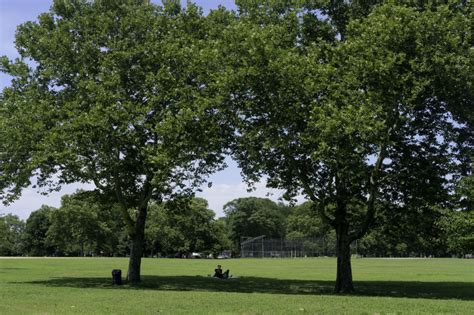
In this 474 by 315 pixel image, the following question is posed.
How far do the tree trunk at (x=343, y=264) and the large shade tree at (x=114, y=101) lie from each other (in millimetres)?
8540

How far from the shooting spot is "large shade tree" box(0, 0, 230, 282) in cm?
2862

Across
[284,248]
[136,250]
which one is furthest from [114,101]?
[284,248]

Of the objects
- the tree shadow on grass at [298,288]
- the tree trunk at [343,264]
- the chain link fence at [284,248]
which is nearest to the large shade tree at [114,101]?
the tree shadow on grass at [298,288]

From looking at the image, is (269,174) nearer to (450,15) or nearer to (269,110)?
(269,110)

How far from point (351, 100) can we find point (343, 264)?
966cm

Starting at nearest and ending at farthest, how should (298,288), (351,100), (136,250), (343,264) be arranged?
(351,100) → (343,264) → (298,288) → (136,250)

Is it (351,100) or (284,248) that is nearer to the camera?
Result: (351,100)

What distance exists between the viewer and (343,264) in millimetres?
29578

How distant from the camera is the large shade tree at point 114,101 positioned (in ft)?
93.9

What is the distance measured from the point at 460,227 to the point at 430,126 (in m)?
7.91

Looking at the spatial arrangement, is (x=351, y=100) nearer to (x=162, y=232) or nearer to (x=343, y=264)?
(x=343, y=264)

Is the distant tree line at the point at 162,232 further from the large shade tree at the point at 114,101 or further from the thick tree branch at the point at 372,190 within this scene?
the thick tree branch at the point at 372,190

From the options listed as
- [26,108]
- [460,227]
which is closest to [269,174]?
[460,227]

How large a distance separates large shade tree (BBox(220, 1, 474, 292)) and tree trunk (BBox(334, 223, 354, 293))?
6 cm
